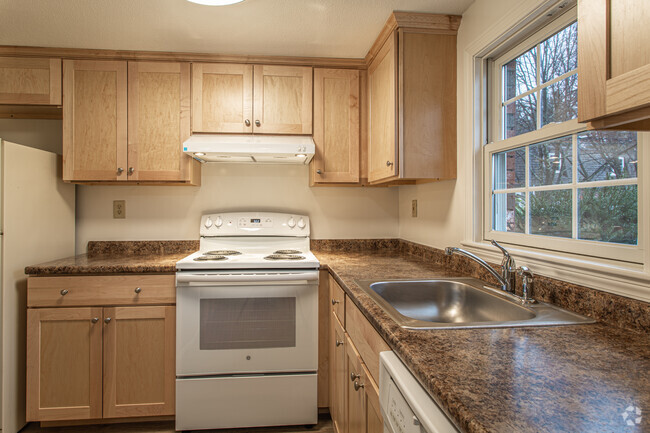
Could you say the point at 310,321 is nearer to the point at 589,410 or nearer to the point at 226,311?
the point at 226,311

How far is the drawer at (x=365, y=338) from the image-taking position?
1.14m

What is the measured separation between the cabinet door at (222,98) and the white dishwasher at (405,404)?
1790 mm

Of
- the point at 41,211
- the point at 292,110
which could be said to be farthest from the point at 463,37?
the point at 41,211

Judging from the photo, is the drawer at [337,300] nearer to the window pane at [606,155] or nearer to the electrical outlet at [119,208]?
the window pane at [606,155]

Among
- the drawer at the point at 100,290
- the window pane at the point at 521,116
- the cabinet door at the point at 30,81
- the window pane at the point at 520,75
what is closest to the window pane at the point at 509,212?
the window pane at the point at 521,116

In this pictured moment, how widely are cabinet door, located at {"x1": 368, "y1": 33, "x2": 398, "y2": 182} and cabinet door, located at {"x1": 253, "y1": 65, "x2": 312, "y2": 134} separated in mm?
398

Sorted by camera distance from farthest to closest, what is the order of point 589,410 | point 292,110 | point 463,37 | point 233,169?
point 233,169
point 292,110
point 463,37
point 589,410

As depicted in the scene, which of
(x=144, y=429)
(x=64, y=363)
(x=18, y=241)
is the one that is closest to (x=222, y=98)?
(x=18, y=241)

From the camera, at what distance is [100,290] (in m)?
1.99

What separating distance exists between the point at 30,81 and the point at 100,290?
4.30ft

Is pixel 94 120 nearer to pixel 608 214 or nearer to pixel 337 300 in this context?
pixel 337 300

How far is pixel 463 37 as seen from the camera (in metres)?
1.86

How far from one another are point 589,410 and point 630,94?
51cm

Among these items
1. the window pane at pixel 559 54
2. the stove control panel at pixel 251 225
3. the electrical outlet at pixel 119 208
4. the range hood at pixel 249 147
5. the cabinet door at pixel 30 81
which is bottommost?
the stove control panel at pixel 251 225
